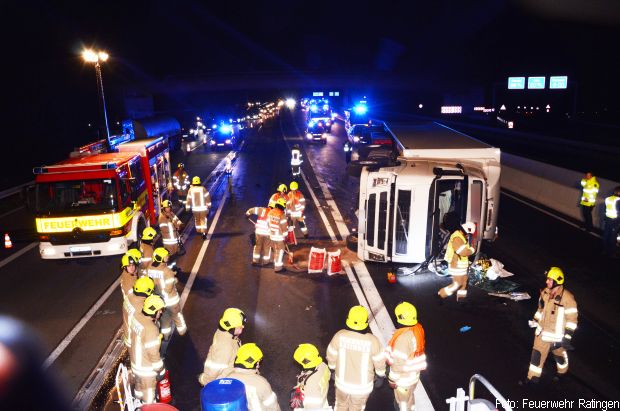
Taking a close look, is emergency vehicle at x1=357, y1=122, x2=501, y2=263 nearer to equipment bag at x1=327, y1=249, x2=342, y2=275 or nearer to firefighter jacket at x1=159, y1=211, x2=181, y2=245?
equipment bag at x1=327, y1=249, x2=342, y2=275

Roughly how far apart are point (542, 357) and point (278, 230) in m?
6.02

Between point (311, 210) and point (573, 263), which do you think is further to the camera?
point (311, 210)

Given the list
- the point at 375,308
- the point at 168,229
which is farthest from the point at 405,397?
the point at 168,229

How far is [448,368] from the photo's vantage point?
721cm

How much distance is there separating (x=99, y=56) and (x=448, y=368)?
21.2 meters

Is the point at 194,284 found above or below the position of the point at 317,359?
below

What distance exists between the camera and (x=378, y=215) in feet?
35.0

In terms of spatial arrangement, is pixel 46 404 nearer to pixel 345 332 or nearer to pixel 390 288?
pixel 345 332

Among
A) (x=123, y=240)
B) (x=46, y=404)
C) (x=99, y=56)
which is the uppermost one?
(x=99, y=56)

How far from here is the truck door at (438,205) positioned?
1019 centimetres

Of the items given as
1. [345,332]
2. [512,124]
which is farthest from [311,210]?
[512,124]

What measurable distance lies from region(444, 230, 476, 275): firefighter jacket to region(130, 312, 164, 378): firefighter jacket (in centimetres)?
563

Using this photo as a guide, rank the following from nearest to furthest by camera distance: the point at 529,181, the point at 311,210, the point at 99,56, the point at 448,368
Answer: the point at 448,368 < the point at 311,210 < the point at 529,181 < the point at 99,56

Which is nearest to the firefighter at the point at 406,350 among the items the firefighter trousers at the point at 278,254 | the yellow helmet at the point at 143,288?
the yellow helmet at the point at 143,288
